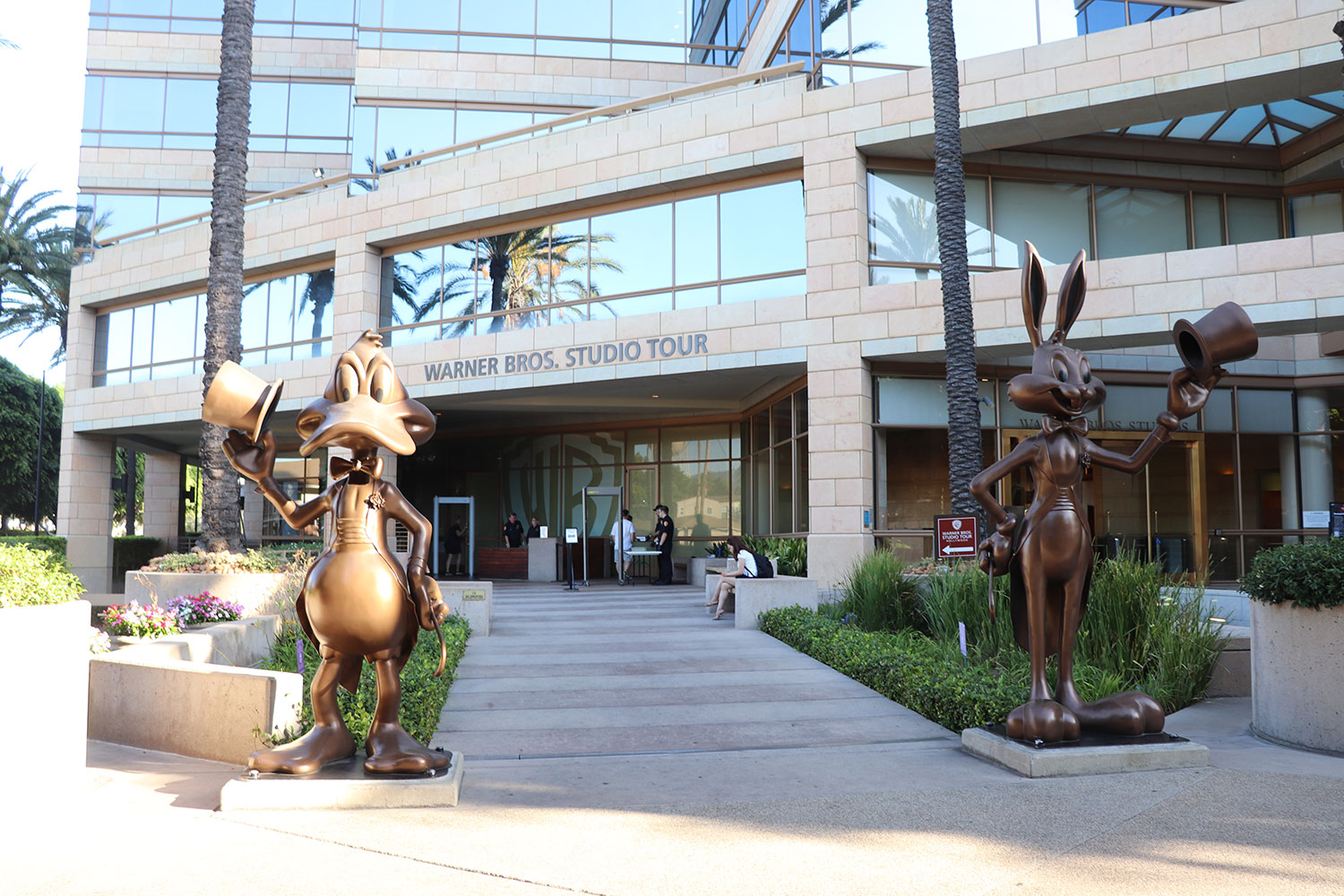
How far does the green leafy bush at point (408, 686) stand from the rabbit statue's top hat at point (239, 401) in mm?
1814

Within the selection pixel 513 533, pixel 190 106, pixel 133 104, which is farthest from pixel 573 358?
pixel 133 104

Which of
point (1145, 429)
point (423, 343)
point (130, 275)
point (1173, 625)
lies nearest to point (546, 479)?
point (423, 343)

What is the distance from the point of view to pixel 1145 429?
725 inches

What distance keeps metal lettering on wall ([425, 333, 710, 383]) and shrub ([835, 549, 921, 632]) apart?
7459mm

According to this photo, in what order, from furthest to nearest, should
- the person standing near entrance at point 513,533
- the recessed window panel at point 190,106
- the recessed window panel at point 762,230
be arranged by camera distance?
the recessed window panel at point 190,106, the person standing near entrance at point 513,533, the recessed window panel at point 762,230

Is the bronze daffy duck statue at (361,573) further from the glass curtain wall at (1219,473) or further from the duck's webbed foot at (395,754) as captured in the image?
the glass curtain wall at (1219,473)

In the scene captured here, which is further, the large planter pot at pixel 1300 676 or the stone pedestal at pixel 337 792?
the large planter pot at pixel 1300 676

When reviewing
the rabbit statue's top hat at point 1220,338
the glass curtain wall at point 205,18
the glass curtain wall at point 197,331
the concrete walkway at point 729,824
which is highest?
the glass curtain wall at point 205,18

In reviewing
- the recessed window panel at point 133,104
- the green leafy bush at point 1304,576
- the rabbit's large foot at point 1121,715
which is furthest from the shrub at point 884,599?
the recessed window panel at point 133,104

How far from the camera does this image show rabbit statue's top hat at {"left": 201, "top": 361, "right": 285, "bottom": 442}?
16.1 ft

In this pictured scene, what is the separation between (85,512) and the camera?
26719 millimetres

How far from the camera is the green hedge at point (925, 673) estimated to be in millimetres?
6828

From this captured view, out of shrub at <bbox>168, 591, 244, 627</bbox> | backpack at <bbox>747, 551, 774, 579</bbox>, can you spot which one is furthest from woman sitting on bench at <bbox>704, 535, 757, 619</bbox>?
shrub at <bbox>168, 591, 244, 627</bbox>

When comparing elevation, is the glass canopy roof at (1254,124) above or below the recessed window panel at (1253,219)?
above
